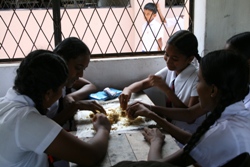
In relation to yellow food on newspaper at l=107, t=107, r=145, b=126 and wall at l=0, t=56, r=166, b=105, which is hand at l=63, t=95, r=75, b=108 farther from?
wall at l=0, t=56, r=166, b=105

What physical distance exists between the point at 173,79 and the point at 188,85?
0.20 metres

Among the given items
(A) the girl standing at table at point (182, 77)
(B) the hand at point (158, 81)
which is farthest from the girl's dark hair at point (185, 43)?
(B) the hand at point (158, 81)

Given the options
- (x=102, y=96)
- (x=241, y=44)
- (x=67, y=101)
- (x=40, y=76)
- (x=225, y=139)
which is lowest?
(x=102, y=96)

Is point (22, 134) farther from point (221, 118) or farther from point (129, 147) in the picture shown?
point (221, 118)

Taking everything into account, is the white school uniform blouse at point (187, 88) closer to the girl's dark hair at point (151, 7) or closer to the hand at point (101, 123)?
the hand at point (101, 123)

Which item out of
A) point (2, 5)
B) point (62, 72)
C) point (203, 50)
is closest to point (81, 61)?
point (62, 72)

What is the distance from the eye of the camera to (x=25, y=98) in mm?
1280

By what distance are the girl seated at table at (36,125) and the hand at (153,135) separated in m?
0.26

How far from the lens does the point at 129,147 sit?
59.2 inches

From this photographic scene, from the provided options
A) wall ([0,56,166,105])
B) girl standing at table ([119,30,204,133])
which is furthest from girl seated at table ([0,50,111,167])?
wall ([0,56,166,105])

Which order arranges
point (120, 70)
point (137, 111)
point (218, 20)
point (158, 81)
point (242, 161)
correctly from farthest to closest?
point (120, 70) → point (218, 20) → point (158, 81) → point (137, 111) → point (242, 161)

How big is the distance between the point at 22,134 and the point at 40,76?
9.5 inches

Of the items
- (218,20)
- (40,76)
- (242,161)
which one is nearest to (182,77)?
(218,20)

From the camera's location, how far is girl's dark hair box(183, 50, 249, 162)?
129cm
